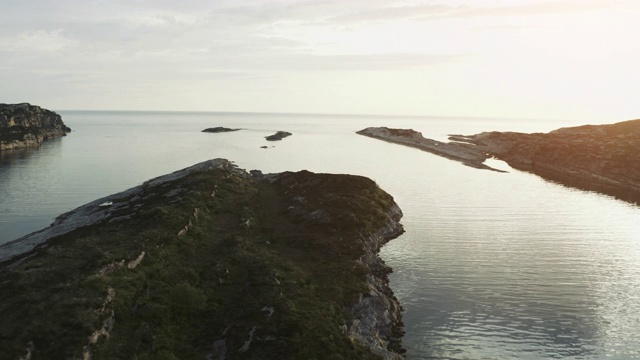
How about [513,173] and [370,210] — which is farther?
[513,173]

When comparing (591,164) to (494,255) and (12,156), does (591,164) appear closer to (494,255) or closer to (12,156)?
(494,255)

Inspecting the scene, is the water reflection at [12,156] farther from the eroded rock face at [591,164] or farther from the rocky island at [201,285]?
the eroded rock face at [591,164]

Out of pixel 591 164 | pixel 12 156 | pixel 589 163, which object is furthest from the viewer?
pixel 12 156

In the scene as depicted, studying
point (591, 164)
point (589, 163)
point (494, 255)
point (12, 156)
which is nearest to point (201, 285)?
point (494, 255)

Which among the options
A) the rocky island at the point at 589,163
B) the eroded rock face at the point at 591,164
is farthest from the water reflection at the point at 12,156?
the eroded rock face at the point at 591,164

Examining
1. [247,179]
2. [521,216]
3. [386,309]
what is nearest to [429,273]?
[386,309]

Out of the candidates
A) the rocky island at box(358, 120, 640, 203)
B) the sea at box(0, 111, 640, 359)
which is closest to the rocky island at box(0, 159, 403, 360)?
the sea at box(0, 111, 640, 359)

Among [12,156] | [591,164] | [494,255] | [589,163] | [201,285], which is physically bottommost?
[12,156]

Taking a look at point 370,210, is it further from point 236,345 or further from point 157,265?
point 236,345

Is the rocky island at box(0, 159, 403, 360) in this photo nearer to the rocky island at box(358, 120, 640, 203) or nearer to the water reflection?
the rocky island at box(358, 120, 640, 203)
